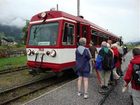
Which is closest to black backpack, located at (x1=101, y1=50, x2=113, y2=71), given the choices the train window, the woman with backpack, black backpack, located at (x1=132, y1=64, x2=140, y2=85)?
the woman with backpack

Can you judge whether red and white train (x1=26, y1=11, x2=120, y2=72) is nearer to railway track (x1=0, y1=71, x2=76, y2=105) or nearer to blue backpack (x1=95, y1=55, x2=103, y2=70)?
railway track (x1=0, y1=71, x2=76, y2=105)

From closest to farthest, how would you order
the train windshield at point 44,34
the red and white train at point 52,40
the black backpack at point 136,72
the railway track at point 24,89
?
the black backpack at point 136,72, the railway track at point 24,89, the red and white train at point 52,40, the train windshield at point 44,34

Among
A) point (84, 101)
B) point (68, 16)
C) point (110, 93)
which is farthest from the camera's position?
point (68, 16)

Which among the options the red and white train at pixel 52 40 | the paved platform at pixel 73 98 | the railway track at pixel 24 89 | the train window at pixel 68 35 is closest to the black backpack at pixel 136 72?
the paved platform at pixel 73 98

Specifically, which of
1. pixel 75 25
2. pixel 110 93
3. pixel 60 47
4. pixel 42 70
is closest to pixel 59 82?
pixel 42 70

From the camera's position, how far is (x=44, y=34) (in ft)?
37.8

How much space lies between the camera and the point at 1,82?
12.4 metres

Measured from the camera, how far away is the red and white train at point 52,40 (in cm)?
1094

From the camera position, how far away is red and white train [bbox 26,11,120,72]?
10938 millimetres

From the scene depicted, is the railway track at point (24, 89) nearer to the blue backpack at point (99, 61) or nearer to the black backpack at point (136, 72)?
the blue backpack at point (99, 61)

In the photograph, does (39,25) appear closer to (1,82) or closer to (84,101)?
(1,82)

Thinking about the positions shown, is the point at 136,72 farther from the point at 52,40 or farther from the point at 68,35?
the point at 68,35

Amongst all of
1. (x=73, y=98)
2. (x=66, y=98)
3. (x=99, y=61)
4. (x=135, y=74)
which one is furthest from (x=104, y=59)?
(x=135, y=74)

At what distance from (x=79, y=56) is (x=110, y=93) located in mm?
1854
